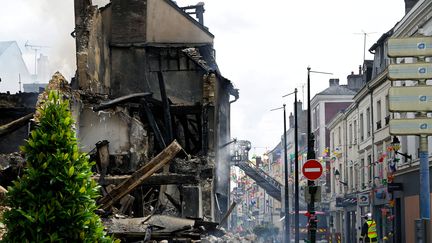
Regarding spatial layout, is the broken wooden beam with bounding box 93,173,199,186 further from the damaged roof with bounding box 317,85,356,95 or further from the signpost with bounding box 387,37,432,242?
the damaged roof with bounding box 317,85,356,95

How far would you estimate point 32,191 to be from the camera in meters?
7.28

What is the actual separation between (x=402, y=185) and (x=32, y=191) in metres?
31.0

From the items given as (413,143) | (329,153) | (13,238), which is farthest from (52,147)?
(329,153)

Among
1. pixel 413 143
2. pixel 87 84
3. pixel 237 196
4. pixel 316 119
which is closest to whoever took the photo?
pixel 87 84

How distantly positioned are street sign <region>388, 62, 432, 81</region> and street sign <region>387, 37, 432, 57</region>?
251 millimetres

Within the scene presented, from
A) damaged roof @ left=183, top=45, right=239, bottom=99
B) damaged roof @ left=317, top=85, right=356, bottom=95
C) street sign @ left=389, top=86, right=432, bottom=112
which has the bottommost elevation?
street sign @ left=389, top=86, right=432, bottom=112

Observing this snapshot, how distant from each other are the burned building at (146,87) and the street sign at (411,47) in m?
7.91

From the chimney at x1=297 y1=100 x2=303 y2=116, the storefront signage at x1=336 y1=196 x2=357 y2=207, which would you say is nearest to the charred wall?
the storefront signage at x1=336 y1=196 x2=357 y2=207

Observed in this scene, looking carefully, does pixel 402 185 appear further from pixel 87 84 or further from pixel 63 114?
pixel 63 114

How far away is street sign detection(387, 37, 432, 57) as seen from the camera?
1662 cm

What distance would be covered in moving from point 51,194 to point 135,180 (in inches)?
372

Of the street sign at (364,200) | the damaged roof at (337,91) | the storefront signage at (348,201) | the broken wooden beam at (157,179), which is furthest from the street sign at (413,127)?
the damaged roof at (337,91)

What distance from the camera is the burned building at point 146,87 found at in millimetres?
23078

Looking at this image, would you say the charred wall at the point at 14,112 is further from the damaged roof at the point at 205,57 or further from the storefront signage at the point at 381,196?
the storefront signage at the point at 381,196
